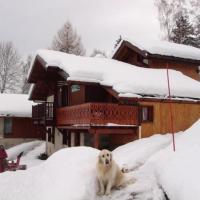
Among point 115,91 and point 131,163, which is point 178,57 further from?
point 131,163

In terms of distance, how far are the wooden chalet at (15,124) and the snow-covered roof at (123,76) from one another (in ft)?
38.9

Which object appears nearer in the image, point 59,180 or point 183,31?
point 59,180

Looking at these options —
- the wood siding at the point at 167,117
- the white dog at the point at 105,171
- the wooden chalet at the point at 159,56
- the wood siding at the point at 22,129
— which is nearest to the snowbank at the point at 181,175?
the white dog at the point at 105,171

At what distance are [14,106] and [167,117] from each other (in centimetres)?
1865

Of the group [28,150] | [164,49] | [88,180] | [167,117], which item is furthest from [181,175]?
[28,150]

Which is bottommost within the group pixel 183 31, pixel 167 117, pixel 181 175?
pixel 181 175

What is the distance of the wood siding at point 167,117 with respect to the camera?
71.6ft

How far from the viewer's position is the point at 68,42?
171ft

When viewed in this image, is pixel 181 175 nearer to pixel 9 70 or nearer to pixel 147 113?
pixel 147 113

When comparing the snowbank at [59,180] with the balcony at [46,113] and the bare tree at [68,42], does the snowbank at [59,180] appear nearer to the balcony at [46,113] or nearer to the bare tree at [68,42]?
→ the balcony at [46,113]

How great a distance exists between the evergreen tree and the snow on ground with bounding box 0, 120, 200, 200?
3023cm

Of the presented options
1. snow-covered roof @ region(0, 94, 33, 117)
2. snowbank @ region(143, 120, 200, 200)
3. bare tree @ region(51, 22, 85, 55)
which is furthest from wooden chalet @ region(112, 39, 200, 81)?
bare tree @ region(51, 22, 85, 55)

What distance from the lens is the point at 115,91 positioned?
20.5m

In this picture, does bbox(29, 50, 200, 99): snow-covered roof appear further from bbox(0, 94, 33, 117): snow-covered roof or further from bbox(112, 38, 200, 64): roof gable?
bbox(0, 94, 33, 117): snow-covered roof
